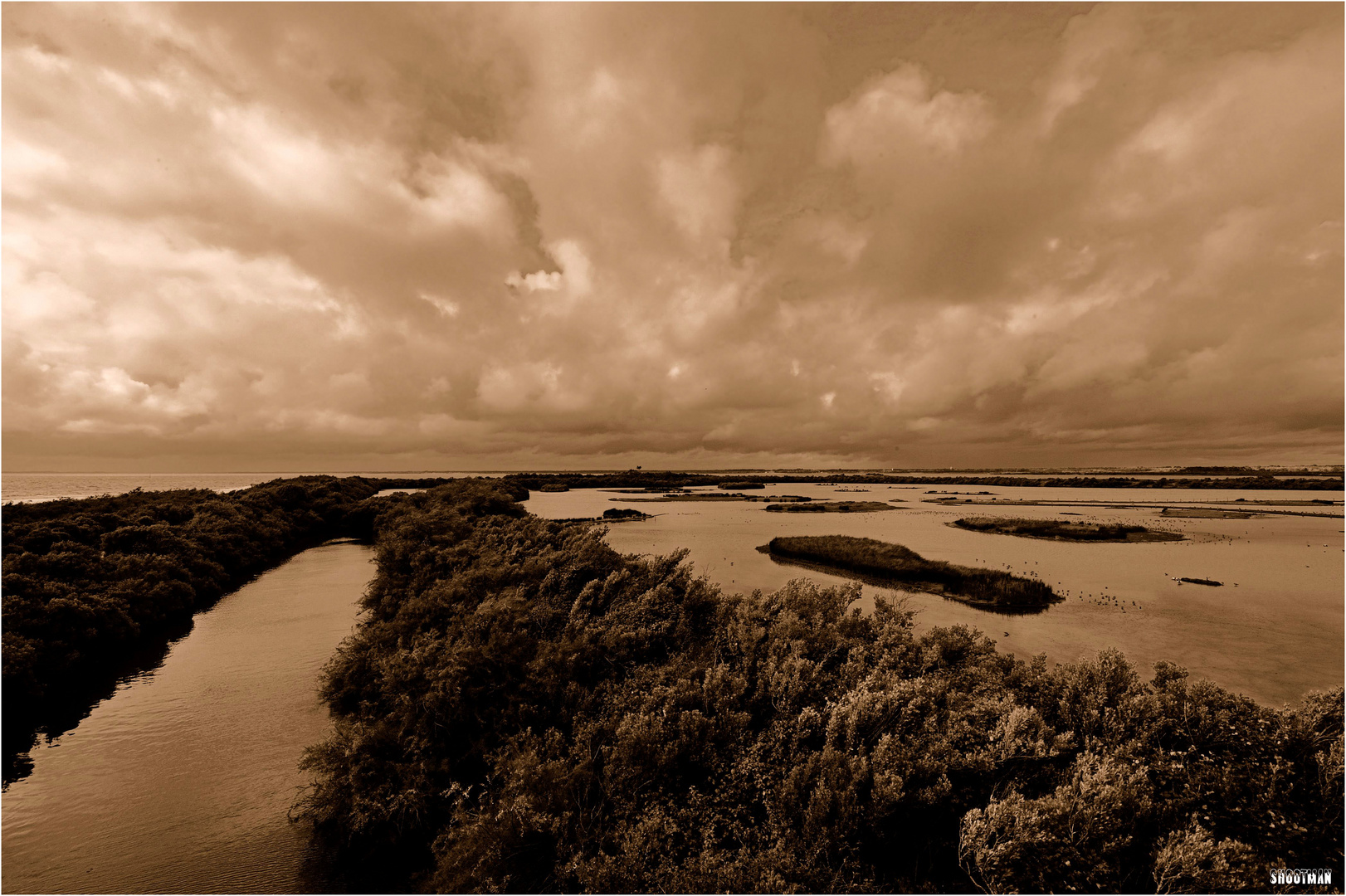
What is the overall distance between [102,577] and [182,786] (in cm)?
2169

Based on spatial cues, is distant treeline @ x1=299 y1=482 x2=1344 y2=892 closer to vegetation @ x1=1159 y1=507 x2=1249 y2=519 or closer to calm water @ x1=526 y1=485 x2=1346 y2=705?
calm water @ x1=526 y1=485 x2=1346 y2=705

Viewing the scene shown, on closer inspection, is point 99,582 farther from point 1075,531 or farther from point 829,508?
point 829,508

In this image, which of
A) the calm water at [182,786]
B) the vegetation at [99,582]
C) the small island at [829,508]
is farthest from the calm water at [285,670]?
the small island at [829,508]

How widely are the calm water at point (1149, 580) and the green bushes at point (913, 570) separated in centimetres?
187

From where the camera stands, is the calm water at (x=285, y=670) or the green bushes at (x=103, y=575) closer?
the calm water at (x=285, y=670)

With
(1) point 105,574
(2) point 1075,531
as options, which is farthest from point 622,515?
(1) point 105,574

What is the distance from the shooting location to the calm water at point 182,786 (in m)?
11.7

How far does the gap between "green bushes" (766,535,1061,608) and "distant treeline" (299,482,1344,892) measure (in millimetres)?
20497

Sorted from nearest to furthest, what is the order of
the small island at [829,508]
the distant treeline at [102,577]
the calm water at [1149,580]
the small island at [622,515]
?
the distant treeline at [102,577] → the calm water at [1149,580] → the small island at [622,515] → the small island at [829,508]

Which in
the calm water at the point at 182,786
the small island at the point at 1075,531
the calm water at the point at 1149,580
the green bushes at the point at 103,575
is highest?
the green bushes at the point at 103,575

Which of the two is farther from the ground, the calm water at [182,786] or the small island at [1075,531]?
the small island at [1075,531]

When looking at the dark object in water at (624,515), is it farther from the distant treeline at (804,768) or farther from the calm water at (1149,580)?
the distant treeline at (804,768)

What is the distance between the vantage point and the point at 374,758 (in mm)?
12922

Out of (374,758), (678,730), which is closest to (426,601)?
(374,758)
